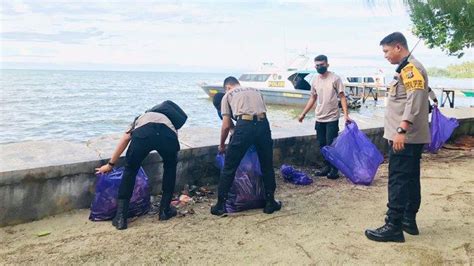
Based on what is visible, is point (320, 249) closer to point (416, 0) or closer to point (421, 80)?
point (421, 80)

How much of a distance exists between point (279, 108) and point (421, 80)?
22829 millimetres

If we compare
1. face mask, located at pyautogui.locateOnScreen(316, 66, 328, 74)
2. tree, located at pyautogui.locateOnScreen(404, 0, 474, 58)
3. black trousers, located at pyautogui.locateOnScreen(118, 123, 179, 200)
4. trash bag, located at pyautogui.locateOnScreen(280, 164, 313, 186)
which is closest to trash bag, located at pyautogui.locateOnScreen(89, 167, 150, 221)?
black trousers, located at pyautogui.locateOnScreen(118, 123, 179, 200)

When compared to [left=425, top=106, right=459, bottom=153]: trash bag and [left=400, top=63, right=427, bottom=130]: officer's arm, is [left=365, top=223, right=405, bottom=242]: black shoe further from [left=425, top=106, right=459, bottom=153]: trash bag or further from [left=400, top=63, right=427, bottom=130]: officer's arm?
[left=425, top=106, right=459, bottom=153]: trash bag

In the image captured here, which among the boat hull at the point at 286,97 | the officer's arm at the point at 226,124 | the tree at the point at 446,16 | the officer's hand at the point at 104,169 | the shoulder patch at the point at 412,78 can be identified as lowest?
the boat hull at the point at 286,97

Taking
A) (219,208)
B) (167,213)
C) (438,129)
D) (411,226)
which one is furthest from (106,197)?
(438,129)

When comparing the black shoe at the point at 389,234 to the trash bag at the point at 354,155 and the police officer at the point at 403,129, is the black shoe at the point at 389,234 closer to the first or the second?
the police officer at the point at 403,129

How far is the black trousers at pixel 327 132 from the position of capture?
5172 millimetres

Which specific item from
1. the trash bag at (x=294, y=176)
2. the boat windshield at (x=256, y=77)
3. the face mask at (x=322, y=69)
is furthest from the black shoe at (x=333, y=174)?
the boat windshield at (x=256, y=77)

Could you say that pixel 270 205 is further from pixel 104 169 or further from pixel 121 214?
pixel 104 169

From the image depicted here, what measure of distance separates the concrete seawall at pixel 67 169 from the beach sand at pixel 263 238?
0.50ft

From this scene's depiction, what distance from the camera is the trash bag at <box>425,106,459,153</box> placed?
6535 mm

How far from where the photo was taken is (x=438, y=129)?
662cm

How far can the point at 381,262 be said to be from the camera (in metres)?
2.89

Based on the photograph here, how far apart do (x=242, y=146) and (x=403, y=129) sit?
1.48m
